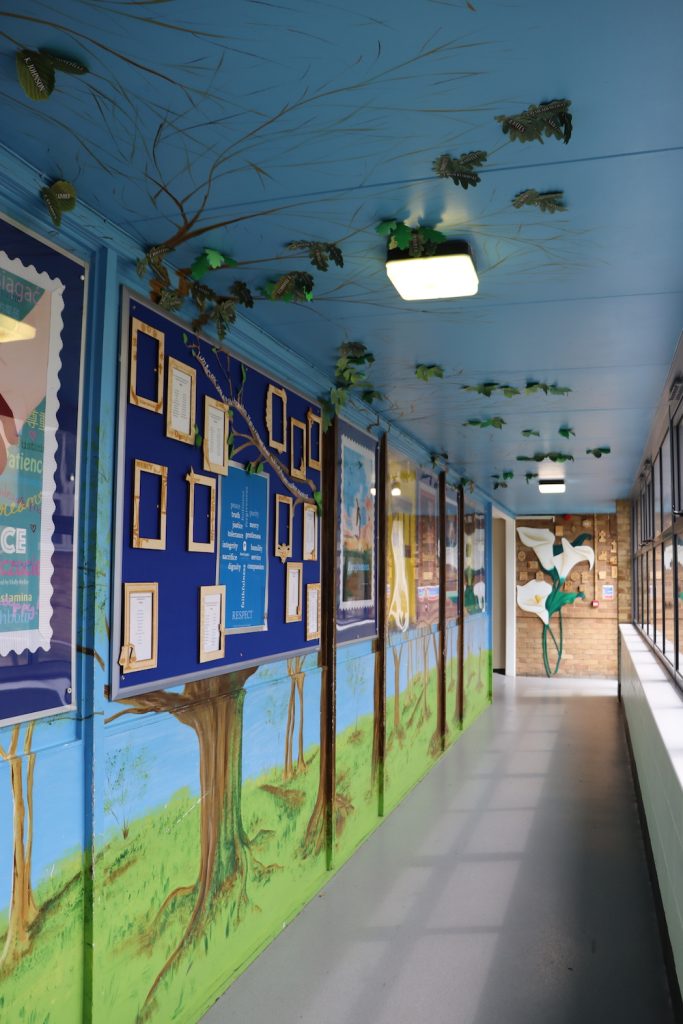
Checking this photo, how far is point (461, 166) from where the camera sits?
2025 millimetres

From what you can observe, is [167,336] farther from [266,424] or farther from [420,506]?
[420,506]

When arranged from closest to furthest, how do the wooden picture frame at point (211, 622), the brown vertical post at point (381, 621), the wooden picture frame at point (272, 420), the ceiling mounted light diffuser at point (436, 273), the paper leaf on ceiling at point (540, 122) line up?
the paper leaf on ceiling at point (540, 122) → the ceiling mounted light diffuser at point (436, 273) → the wooden picture frame at point (211, 622) → the wooden picture frame at point (272, 420) → the brown vertical post at point (381, 621)

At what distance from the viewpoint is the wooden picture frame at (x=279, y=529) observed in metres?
3.62

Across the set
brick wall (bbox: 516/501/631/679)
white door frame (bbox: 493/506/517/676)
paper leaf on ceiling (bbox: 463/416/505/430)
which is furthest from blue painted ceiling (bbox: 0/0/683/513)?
white door frame (bbox: 493/506/517/676)

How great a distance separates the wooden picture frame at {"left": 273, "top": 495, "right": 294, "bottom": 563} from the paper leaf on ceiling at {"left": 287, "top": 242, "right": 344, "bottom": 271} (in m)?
1.27

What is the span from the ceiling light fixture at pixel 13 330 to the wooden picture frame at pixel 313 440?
6.69 feet

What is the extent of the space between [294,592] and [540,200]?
2.14m

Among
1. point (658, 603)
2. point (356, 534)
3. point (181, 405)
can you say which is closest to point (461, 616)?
point (658, 603)

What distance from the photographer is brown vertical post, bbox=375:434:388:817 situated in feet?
17.1

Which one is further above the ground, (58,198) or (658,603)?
(58,198)

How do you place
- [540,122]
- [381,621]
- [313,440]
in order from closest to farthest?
[540,122] → [313,440] → [381,621]

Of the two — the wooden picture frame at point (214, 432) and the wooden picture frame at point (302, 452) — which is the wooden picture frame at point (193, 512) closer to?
the wooden picture frame at point (214, 432)

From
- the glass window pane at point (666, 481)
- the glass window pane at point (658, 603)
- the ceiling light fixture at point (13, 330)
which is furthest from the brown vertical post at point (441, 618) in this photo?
the ceiling light fixture at point (13, 330)

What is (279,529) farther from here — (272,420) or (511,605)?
(511,605)
